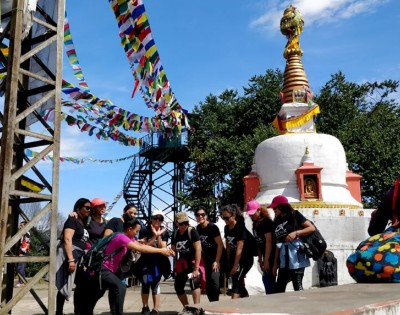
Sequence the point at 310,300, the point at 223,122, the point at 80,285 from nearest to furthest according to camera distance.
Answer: the point at 310,300
the point at 80,285
the point at 223,122

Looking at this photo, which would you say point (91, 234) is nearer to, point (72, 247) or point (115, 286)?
point (72, 247)

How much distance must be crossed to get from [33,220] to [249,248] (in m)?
2.94

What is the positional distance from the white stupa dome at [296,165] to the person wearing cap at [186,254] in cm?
1072

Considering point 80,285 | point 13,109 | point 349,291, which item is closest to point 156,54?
point 13,109

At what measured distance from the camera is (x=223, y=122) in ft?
92.0

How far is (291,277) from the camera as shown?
6070mm

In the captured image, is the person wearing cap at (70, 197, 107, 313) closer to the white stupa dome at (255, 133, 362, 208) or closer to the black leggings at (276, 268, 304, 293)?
the black leggings at (276, 268, 304, 293)

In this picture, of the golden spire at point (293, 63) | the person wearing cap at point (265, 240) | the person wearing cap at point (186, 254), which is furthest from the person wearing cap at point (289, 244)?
the golden spire at point (293, 63)

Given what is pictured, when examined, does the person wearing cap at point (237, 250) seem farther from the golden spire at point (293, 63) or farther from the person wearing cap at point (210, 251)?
the golden spire at point (293, 63)

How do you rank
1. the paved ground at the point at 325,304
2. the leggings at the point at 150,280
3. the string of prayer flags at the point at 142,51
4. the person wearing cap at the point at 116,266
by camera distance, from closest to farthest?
the paved ground at the point at 325,304 → the person wearing cap at the point at 116,266 → the leggings at the point at 150,280 → the string of prayer flags at the point at 142,51

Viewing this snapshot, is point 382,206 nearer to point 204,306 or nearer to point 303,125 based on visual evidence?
point 204,306

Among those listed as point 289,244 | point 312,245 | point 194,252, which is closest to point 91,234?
point 194,252

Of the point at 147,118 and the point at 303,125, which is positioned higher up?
the point at 303,125

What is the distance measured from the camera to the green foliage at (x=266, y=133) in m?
23.8
